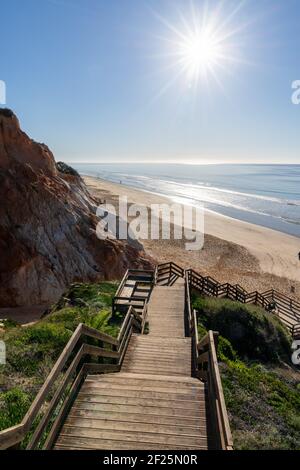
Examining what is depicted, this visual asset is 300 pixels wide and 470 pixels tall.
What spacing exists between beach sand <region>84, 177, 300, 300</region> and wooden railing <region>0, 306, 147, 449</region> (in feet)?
69.1

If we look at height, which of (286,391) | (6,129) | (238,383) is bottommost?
(286,391)

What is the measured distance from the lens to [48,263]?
19.0m

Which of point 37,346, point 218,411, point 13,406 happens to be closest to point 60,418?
point 13,406

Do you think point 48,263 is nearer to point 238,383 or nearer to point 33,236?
A: point 33,236

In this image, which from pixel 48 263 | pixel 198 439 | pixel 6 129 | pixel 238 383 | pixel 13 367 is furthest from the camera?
pixel 6 129

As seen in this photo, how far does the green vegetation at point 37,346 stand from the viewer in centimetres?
597

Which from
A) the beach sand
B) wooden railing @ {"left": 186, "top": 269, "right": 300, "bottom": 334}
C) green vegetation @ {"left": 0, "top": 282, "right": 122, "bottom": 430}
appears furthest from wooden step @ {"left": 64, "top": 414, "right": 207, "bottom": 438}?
the beach sand

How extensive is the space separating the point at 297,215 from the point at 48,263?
50.8 metres

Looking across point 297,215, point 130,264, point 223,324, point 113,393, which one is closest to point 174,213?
point 297,215

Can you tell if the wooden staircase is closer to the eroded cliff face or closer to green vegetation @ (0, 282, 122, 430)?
green vegetation @ (0, 282, 122, 430)

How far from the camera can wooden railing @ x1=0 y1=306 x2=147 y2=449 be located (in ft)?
12.0

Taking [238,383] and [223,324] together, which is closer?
[238,383]

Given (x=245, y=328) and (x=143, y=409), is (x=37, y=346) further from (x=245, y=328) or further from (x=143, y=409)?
(x=245, y=328)

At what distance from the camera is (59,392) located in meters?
4.60
